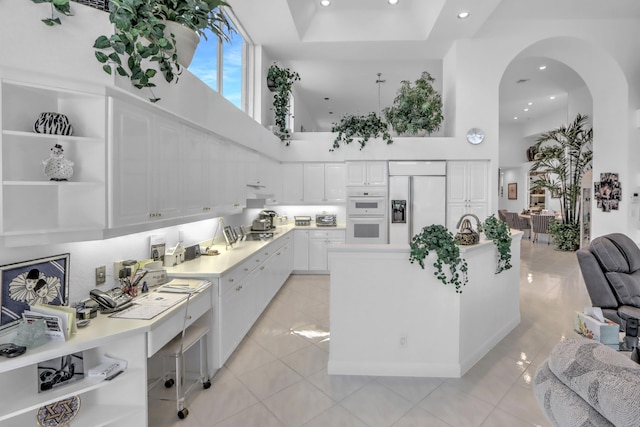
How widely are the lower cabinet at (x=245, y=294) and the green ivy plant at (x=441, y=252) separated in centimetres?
162

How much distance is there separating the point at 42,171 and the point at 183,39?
1169 mm

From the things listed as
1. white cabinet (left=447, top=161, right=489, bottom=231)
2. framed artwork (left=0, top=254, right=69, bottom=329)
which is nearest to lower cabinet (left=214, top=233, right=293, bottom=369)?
framed artwork (left=0, top=254, right=69, bottom=329)

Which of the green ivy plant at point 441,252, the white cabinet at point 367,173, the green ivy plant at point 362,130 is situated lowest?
the green ivy plant at point 441,252

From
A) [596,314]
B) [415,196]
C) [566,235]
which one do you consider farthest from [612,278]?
[566,235]

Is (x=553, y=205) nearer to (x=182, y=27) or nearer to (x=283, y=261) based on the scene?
(x=283, y=261)

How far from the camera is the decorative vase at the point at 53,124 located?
5.57 ft

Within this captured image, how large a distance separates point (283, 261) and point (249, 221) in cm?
90

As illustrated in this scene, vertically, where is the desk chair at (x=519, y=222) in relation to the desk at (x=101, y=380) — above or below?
above

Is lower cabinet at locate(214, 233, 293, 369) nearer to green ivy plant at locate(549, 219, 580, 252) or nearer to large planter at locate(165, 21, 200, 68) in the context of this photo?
large planter at locate(165, 21, 200, 68)

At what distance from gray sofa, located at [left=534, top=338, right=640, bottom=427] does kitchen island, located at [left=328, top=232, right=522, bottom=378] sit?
1.48 m

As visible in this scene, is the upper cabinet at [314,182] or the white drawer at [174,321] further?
the upper cabinet at [314,182]

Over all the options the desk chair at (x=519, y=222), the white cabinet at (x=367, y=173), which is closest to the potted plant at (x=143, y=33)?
the white cabinet at (x=367, y=173)

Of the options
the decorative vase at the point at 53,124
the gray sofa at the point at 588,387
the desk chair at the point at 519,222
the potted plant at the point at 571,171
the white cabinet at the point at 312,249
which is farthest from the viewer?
the desk chair at the point at 519,222

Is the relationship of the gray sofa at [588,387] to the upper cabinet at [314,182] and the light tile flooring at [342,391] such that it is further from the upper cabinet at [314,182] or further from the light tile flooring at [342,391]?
the upper cabinet at [314,182]
